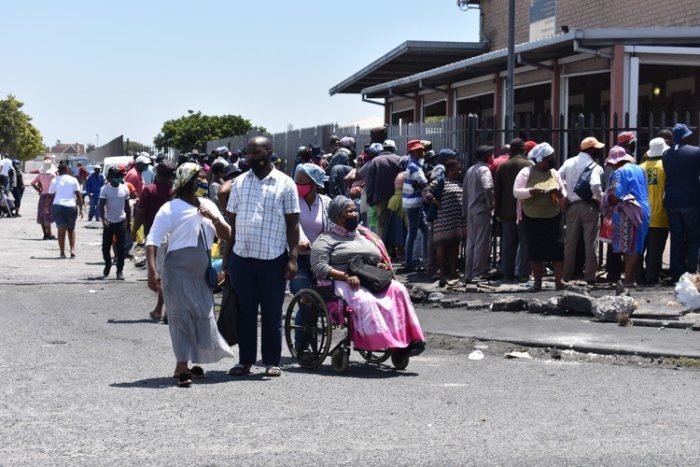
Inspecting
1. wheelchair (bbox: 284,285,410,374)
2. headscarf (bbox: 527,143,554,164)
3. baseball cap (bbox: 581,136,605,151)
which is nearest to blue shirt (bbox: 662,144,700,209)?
baseball cap (bbox: 581,136,605,151)

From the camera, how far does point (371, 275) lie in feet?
33.3

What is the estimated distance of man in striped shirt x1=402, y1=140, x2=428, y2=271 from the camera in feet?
56.7

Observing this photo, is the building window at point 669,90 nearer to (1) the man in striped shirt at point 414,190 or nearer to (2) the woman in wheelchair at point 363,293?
(1) the man in striped shirt at point 414,190

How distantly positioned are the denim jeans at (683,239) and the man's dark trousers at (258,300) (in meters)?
6.48

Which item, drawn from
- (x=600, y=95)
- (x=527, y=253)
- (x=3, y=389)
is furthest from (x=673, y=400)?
(x=600, y=95)

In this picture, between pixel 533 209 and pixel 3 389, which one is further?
pixel 533 209

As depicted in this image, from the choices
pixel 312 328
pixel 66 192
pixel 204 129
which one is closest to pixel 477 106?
pixel 66 192

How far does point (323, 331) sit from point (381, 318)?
571 millimetres

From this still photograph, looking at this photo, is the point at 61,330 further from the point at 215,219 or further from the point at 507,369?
the point at 507,369

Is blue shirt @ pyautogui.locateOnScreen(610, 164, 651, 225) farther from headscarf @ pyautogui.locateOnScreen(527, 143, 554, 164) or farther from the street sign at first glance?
the street sign

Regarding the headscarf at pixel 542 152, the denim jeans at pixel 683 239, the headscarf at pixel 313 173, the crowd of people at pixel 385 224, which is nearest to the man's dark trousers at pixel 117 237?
the crowd of people at pixel 385 224

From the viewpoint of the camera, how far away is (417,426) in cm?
765

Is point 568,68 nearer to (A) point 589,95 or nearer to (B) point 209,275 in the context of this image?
(A) point 589,95

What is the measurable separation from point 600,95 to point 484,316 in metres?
16.9
